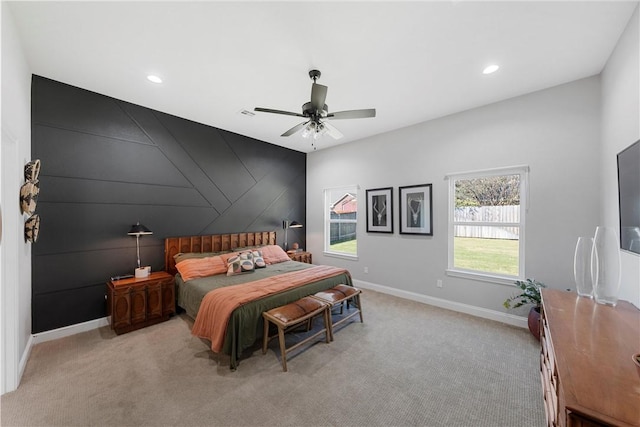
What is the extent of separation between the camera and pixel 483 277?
3.46 metres

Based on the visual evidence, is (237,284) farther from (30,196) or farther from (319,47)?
(319,47)

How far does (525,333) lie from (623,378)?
8.08 feet

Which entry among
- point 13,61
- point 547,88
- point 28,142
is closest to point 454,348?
point 547,88

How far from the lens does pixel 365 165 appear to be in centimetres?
491

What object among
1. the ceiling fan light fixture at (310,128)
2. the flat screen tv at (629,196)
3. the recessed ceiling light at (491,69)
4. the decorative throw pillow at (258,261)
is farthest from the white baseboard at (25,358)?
the recessed ceiling light at (491,69)

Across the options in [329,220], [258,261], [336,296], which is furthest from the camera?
[329,220]

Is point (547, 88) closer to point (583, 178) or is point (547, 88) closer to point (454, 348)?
point (583, 178)

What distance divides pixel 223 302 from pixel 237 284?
0.58 metres

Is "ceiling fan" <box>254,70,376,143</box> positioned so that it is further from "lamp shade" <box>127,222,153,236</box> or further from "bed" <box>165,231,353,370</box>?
"lamp shade" <box>127,222,153,236</box>

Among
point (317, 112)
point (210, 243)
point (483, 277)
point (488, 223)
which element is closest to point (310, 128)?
point (317, 112)

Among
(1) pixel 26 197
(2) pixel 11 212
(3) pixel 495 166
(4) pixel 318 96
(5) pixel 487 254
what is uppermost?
(4) pixel 318 96

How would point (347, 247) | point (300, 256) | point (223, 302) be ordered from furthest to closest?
point (347, 247) < point (300, 256) < point (223, 302)

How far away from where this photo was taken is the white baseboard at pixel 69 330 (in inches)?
107

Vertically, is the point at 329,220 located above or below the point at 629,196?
below
